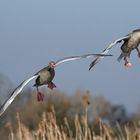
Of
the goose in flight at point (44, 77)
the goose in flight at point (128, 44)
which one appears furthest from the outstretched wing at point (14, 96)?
the goose in flight at point (128, 44)

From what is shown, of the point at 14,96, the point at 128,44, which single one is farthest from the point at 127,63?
the point at 14,96

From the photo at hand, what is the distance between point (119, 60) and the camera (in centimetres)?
200

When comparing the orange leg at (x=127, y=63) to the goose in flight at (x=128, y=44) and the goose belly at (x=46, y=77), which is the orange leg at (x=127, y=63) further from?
the goose belly at (x=46, y=77)

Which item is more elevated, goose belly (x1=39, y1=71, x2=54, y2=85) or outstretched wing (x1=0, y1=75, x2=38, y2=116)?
goose belly (x1=39, y1=71, x2=54, y2=85)

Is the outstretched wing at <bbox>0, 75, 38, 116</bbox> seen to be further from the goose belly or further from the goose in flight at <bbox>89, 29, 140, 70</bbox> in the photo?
the goose in flight at <bbox>89, 29, 140, 70</bbox>

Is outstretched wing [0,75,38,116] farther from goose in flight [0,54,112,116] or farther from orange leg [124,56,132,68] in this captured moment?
orange leg [124,56,132,68]

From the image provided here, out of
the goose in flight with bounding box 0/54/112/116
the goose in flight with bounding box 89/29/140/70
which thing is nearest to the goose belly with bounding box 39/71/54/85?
the goose in flight with bounding box 0/54/112/116

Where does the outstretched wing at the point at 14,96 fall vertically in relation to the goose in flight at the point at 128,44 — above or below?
below

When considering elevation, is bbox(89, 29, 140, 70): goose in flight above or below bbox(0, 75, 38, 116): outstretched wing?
above

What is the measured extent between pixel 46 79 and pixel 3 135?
15.7m

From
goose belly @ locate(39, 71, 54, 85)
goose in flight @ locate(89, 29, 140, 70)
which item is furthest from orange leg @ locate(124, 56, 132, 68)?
goose belly @ locate(39, 71, 54, 85)

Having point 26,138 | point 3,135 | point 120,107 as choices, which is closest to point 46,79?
point 26,138

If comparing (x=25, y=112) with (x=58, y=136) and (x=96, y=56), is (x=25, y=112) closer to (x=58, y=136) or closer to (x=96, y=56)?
(x=58, y=136)

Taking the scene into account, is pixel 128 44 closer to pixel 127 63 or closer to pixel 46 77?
pixel 127 63
